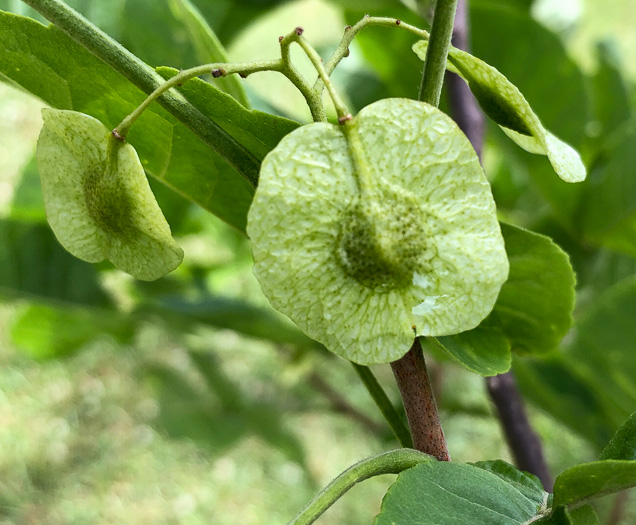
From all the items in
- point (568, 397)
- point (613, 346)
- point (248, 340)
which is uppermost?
point (613, 346)

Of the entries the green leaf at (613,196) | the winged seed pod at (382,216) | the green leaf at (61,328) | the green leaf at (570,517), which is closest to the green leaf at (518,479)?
the green leaf at (570,517)

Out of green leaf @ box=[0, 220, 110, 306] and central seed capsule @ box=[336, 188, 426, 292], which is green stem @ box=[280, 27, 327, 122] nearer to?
central seed capsule @ box=[336, 188, 426, 292]

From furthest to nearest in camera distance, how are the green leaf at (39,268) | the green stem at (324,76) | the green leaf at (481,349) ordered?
the green leaf at (39,268)
the green leaf at (481,349)
the green stem at (324,76)

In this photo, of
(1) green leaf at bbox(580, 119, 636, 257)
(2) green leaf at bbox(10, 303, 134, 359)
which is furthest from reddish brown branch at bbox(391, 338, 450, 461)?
(2) green leaf at bbox(10, 303, 134, 359)

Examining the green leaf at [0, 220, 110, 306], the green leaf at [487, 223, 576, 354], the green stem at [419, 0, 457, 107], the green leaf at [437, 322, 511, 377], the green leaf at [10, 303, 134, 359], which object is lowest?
the green leaf at [10, 303, 134, 359]

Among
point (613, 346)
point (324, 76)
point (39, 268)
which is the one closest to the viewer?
point (324, 76)

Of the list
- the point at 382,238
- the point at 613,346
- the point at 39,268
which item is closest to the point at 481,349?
the point at 382,238

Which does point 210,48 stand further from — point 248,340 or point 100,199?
point 248,340

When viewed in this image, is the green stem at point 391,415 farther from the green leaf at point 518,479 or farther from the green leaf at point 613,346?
the green leaf at point 613,346
